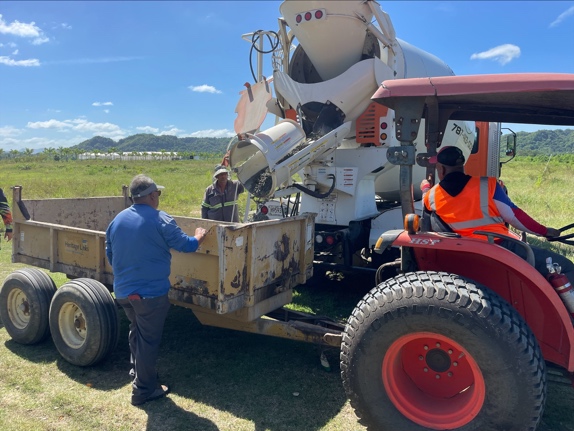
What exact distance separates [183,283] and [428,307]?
2.04 metres

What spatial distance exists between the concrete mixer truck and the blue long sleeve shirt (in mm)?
1543

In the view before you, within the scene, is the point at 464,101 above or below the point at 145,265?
above

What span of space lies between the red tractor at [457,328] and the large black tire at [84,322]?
7.40ft

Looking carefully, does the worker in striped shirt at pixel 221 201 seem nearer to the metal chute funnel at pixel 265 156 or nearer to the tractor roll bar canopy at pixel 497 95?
the metal chute funnel at pixel 265 156

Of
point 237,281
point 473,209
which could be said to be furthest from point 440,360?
point 237,281

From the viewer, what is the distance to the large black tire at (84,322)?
4258 millimetres

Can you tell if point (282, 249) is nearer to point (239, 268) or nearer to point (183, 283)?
point (239, 268)

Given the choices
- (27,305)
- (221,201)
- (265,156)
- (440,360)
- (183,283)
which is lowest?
(27,305)

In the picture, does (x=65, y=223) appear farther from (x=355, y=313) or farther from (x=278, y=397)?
(x=355, y=313)

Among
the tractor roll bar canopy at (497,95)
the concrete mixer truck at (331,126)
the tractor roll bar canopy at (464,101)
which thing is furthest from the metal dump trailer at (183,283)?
the tractor roll bar canopy at (497,95)

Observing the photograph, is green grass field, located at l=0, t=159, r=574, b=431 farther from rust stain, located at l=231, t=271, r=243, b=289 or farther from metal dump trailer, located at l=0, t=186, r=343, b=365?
rust stain, located at l=231, t=271, r=243, b=289

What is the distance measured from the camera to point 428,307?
9.40 feet

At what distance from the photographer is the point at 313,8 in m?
5.50

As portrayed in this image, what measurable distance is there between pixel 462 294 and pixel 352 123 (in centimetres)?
341
